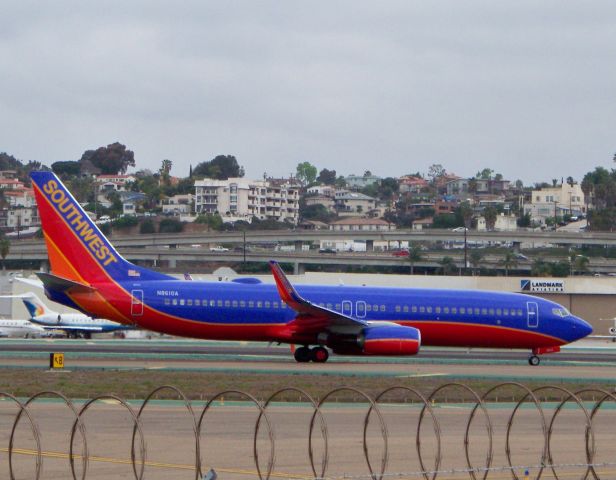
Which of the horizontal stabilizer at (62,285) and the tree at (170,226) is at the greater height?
the tree at (170,226)

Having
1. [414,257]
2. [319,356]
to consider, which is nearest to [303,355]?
[319,356]

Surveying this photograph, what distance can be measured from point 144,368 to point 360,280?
39.5 m

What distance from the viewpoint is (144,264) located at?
425 ft

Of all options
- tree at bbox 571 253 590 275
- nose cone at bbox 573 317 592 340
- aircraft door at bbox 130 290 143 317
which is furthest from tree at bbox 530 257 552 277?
aircraft door at bbox 130 290 143 317

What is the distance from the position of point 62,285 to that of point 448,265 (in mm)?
91122

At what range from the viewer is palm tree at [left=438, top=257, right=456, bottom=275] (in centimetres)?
13062

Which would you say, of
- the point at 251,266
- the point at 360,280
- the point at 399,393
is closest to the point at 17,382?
the point at 399,393

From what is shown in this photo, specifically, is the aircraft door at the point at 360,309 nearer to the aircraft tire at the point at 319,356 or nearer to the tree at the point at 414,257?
the aircraft tire at the point at 319,356

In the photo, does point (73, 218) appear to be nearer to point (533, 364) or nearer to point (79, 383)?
point (79, 383)

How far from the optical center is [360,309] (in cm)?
4384

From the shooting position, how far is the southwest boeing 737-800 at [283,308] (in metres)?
42.4

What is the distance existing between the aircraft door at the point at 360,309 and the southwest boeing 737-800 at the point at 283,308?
39 mm

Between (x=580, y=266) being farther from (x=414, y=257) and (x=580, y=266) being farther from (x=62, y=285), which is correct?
(x=62, y=285)

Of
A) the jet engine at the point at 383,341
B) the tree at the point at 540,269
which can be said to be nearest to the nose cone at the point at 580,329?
the jet engine at the point at 383,341
